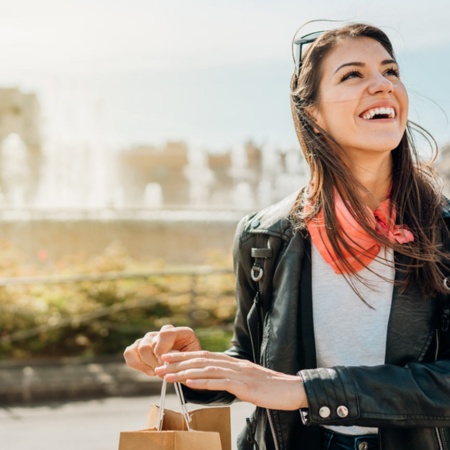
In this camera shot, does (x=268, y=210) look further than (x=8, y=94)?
No

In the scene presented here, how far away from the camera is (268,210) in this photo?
2.09 m

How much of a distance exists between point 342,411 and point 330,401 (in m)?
0.03

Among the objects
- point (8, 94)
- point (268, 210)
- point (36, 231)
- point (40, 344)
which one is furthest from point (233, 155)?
point (268, 210)

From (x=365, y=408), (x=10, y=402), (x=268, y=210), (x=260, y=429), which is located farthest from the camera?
(x=10, y=402)

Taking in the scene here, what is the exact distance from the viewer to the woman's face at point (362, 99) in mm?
1922

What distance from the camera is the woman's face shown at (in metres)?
1.92

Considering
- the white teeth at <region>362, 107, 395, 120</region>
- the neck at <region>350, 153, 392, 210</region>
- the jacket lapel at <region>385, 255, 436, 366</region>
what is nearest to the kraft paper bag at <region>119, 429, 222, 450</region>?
the jacket lapel at <region>385, 255, 436, 366</region>

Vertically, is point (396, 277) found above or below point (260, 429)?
above

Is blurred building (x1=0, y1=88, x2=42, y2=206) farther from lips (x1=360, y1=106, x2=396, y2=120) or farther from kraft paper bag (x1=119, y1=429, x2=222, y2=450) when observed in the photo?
kraft paper bag (x1=119, y1=429, x2=222, y2=450)

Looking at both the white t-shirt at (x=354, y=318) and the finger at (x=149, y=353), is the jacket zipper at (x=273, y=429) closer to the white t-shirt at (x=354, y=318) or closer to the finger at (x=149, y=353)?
the white t-shirt at (x=354, y=318)

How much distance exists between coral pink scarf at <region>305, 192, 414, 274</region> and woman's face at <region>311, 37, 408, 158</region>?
6.6 inches

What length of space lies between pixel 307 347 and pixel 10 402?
6573 mm

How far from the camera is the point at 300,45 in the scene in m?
2.13

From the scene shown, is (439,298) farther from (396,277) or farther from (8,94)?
(8,94)
